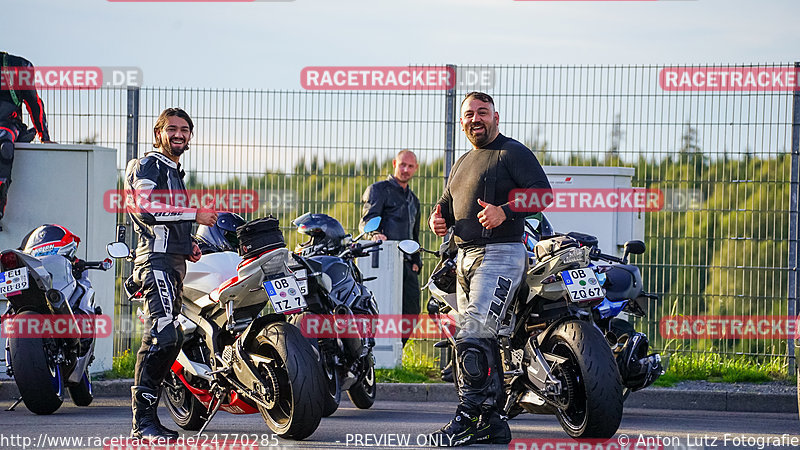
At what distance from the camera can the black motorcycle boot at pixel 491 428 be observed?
6.58 m

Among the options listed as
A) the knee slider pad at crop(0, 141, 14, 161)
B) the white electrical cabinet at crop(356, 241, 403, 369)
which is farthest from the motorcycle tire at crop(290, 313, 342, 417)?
the knee slider pad at crop(0, 141, 14, 161)

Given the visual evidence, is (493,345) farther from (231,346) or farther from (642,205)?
(642,205)

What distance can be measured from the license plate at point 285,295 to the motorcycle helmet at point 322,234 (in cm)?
160

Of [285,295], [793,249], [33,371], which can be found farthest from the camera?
[793,249]

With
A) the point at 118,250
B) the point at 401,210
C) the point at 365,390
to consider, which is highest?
the point at 401,210

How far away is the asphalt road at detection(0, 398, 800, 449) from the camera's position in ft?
21.9

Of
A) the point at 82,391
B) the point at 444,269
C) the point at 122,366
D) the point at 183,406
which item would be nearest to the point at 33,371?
the point at 82,391

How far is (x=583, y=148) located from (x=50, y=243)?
462 centimetres

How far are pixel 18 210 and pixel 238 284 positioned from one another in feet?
13.2

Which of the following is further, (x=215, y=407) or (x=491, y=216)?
(x=215, y=407)

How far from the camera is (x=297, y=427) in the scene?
630cm

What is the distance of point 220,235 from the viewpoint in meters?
7.48

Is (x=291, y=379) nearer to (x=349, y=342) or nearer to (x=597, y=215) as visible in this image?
(x=349, y=342)

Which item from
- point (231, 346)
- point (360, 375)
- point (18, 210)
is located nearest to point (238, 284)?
point (231, 346)
